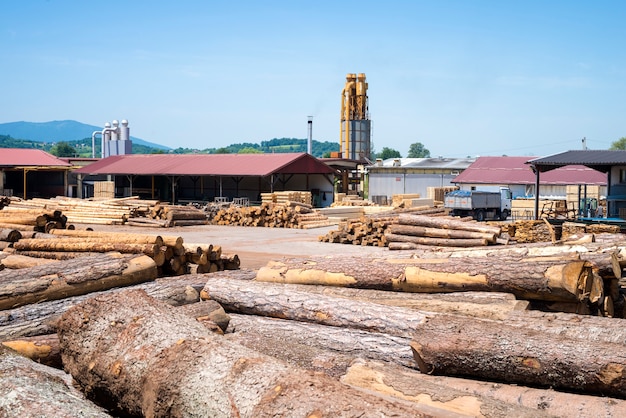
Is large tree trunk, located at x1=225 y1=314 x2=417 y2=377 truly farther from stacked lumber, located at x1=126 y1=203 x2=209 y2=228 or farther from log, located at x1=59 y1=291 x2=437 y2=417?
stacked lumber, located at x1=126 y1=203 x2=209 y2=228

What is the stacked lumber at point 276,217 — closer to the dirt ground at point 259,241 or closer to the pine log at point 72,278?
the dirt ground at point 259,241

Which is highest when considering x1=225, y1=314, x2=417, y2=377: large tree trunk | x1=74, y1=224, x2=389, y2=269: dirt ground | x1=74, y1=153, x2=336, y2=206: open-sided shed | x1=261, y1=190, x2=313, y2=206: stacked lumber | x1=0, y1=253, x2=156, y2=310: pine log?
x1=74, y1=153, x2=336, y2=206: open-sided shed

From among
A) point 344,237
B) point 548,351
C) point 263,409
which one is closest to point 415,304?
point 548,351

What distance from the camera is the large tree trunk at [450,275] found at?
8414mm

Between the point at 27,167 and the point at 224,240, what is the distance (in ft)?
95.1

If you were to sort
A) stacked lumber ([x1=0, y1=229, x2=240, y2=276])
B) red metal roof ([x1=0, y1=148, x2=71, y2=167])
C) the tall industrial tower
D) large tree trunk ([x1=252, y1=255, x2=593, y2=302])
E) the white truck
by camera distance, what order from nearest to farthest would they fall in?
1. large tree trunk ([x1=252, y1=255, x2=593, y2=302])
2. stacked lumber ([x1=0, y1=229, x2=240, y2=276])
3. the white truck
4. red metal roof ([x1=0, y1=148, x2=71, y2=167])
5. the tall industrial tower

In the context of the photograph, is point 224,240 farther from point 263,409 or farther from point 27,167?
point 27,167

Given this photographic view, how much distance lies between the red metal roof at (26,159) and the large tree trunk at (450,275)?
1746 inches

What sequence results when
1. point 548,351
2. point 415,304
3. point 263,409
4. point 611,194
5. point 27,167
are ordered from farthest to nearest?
1. point 27,167
2. point 611,194
3. point 415,304
4. point 548,351
5. point 263,409

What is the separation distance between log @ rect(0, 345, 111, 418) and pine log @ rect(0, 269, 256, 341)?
4.97 feet

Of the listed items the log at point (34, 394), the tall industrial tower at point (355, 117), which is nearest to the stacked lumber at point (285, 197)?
the log at point (34, 394)

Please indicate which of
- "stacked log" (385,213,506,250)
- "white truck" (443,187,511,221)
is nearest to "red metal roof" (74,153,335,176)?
"white truck" (443,187,511,221)

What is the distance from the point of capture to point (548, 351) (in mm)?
6109

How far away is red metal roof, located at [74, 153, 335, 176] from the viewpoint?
4175 centimetres
